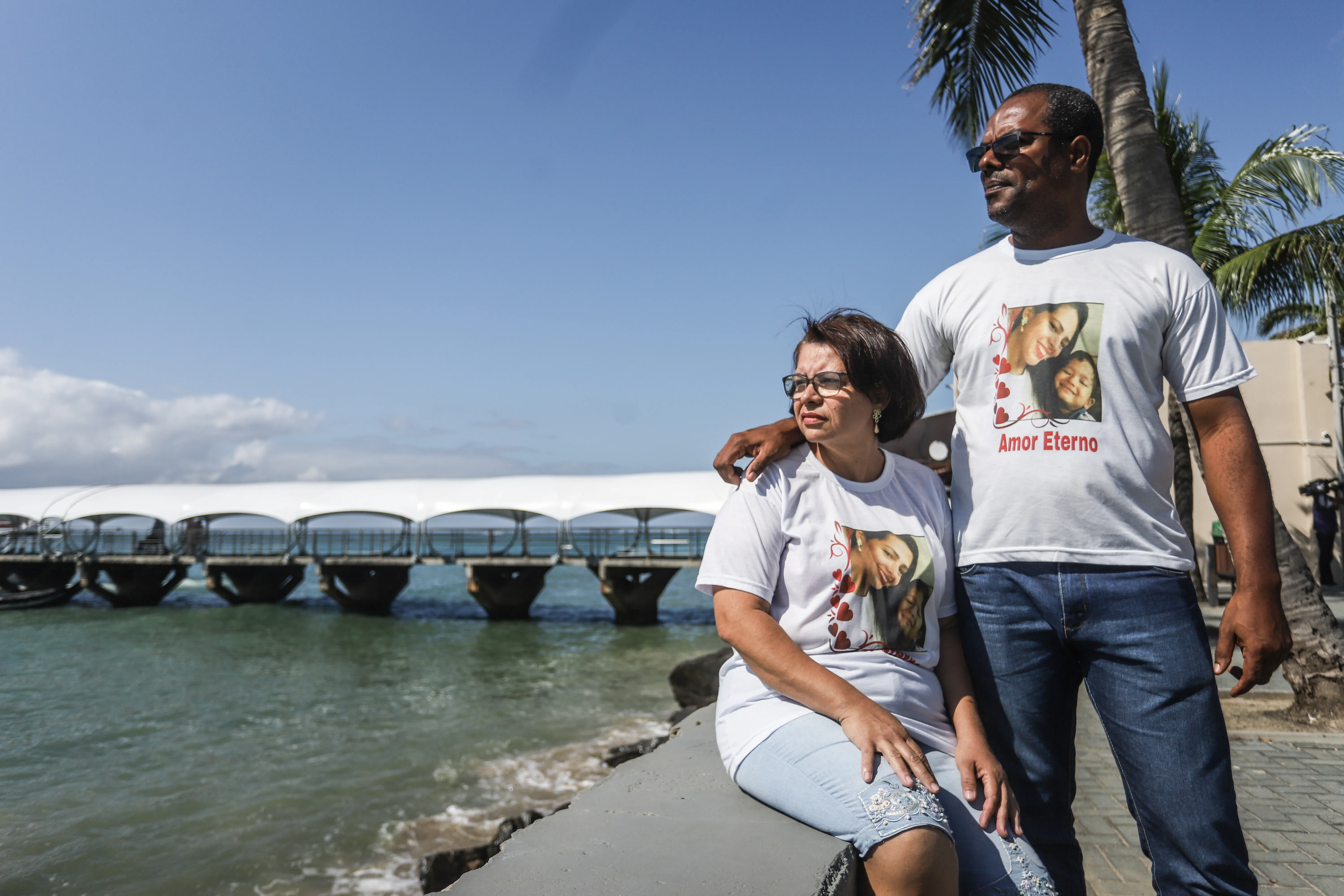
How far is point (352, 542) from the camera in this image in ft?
101

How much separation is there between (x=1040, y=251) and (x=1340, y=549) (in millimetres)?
20401

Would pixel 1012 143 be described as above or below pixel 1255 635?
above

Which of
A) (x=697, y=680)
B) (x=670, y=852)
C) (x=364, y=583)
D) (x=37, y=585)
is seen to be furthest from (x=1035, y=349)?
(x=37, y=585)

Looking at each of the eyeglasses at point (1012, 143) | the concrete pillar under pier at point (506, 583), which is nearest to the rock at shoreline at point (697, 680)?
the eyeglasses at point (1012, 143)

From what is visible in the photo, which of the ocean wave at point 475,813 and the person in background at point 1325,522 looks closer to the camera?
the ocean wave at point 475,813

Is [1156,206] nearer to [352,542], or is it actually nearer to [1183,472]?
[1183,472]

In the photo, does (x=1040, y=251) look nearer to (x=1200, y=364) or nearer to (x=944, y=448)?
(x=1200, y=364)

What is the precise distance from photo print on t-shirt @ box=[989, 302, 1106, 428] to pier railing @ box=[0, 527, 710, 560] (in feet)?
75.9

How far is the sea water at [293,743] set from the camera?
7.33 metres

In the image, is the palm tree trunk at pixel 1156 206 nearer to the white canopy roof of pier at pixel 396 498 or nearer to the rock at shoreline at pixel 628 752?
the rock at shoreline at pixel 628 752

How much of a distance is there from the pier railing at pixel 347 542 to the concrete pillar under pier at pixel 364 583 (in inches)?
20.7

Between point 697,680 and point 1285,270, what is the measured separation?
9.94 metres

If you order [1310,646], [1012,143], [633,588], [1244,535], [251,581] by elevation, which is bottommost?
[633,588]

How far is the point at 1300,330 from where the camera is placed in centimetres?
2655
